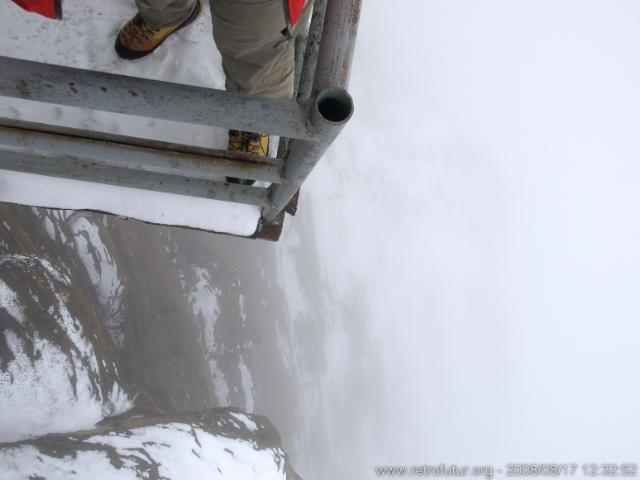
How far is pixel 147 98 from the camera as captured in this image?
1142 millimetres

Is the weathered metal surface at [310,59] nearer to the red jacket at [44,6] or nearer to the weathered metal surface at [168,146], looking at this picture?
the weathered metal surface at [168,146]

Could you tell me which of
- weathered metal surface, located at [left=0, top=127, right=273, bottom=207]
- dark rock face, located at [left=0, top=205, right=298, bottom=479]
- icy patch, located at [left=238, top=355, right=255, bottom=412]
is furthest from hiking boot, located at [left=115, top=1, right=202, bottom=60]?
icy patch, located at [left=238, top=355, right=255, bottom=412]

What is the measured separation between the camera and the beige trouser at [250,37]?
69.7 inches

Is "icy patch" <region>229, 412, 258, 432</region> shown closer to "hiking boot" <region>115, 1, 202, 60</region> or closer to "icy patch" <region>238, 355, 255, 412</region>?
"icy patch" <region>238, 355, 255, 412</region>

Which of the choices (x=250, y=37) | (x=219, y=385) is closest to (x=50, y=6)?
(x=250, y=37)

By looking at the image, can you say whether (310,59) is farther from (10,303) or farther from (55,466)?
(10,303)

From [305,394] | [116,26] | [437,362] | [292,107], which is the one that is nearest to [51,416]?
[116,26]

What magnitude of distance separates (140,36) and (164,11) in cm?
55

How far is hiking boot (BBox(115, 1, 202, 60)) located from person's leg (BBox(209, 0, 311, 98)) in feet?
2.65

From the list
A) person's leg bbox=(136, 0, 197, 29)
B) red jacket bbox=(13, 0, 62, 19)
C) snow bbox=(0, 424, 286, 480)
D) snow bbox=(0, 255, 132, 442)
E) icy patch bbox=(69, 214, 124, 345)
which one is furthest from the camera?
icy patch bbox=(69, 214, 124, 345)

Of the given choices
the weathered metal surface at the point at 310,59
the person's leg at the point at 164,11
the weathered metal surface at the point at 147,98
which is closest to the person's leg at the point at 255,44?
the weathered metal surface at the point at 310,59

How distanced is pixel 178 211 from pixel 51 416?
7.94 m

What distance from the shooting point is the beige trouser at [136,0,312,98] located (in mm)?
1771

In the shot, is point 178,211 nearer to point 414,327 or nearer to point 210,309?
point 210,309
